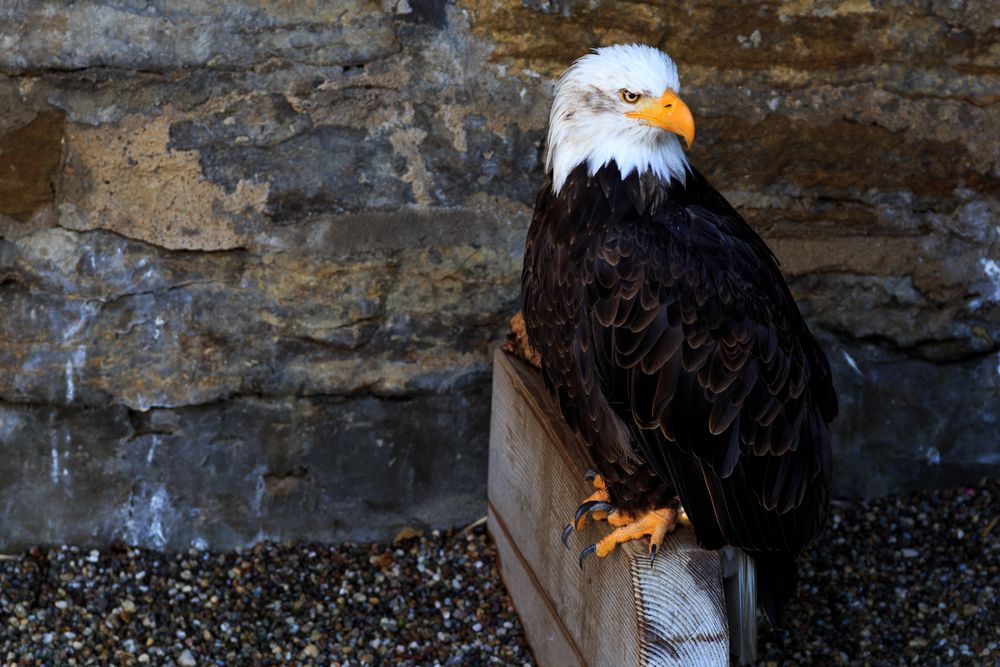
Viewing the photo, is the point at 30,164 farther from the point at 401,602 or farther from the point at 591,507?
the point at 591,507

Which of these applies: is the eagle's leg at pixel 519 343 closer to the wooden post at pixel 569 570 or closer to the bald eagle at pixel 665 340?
the wooden post at pixel 569 570

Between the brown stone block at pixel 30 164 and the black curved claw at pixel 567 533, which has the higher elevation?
the brown stone block at pixel 30 164

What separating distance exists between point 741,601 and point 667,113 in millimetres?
965

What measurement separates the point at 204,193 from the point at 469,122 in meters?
0.63

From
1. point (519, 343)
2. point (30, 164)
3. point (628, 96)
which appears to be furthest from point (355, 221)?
point (628, 96)

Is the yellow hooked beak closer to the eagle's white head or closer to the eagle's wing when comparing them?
the eagle's white head

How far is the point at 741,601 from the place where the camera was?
2.63 meters

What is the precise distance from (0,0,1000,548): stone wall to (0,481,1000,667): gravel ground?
0.11m

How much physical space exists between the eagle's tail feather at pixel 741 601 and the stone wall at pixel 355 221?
36.6 inches

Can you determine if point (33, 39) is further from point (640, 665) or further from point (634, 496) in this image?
point (640, 665)

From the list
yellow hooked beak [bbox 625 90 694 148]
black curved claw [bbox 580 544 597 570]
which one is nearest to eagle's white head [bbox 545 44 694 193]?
yellow hooked beak [bbox 625 90 694 148]

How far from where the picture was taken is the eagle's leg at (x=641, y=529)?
8.16 feet

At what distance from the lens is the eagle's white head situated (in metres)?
2.50

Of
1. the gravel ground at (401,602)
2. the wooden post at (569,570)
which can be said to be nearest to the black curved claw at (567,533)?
the wooden post at (569,570)
